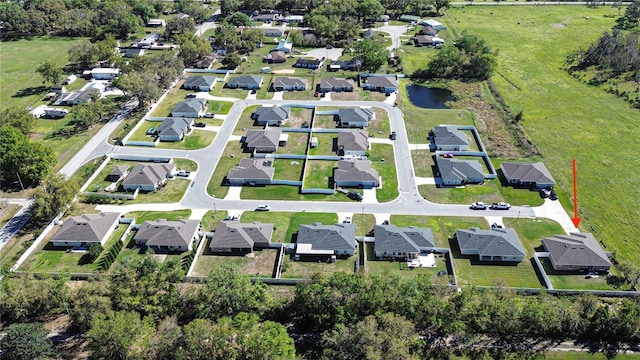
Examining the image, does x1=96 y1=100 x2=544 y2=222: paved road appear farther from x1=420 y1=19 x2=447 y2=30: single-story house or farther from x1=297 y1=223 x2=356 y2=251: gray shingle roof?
x1=420 y1=19 x2=447 y2=30: single-story house

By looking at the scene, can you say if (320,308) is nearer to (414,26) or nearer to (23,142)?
(23,142)

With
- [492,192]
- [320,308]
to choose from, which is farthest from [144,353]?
[492,192]

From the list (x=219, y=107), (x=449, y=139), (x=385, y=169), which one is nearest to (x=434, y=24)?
(x=449, y=139)

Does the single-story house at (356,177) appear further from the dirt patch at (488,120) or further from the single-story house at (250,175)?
the dirt patch at (488,120)

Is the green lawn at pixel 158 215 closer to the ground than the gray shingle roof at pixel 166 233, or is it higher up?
closer to the ground

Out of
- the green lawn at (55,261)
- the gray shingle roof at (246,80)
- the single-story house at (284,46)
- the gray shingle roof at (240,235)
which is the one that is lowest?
the green lawn at (55,261)

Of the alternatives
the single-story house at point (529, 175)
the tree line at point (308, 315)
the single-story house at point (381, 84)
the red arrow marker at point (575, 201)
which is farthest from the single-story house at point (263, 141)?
the red arrow marker at point (575, 201)

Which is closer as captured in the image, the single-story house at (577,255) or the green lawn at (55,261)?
the single-story house at (577,255)

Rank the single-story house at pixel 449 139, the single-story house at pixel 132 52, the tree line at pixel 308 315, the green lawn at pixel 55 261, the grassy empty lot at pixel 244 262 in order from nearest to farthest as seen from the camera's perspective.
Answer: the tree line at pixel 308 315 → the grassy empty lot at pixel 244 262 → the green lawn at pixel 55 261 → the single-story house at pixel 449 139 → the single-story house at pixel 132 52

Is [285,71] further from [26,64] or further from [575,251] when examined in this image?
[575,251]
